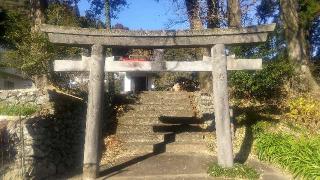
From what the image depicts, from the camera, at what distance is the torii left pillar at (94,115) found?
28.0 feet

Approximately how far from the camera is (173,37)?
29.2ft

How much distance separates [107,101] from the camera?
12969 mm

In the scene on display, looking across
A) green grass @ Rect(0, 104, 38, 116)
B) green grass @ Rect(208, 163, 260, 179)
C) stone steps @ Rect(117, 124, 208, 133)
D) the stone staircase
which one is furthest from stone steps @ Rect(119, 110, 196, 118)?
green grass @ Rect(208, 163, 260, 179)

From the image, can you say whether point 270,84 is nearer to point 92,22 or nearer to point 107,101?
point 107,101

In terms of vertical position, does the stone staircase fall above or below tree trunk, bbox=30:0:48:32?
below

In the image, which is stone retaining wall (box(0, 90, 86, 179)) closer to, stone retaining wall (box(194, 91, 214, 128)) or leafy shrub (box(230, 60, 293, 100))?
stone retaining wall (box(194, 91, 214, 128))

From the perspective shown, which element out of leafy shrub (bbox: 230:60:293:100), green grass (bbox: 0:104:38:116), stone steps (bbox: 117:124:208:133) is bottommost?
stone steps (bbox: 117:124:208:133)

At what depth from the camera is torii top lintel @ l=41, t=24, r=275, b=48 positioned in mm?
8688

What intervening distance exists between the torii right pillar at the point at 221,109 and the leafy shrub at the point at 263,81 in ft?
13.6

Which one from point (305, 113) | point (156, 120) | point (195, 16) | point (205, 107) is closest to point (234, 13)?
point (195, 16)

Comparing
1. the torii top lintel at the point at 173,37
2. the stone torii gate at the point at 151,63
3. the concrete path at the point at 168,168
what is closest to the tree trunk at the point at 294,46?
the concrete path at the point at 168,168

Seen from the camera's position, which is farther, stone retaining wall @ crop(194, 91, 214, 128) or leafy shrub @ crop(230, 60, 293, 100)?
leafy shrub @ crop(230, 60, 293, 100)

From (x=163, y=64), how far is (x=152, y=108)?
15.1ft

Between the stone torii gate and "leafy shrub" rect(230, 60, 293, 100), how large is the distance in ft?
12.5
